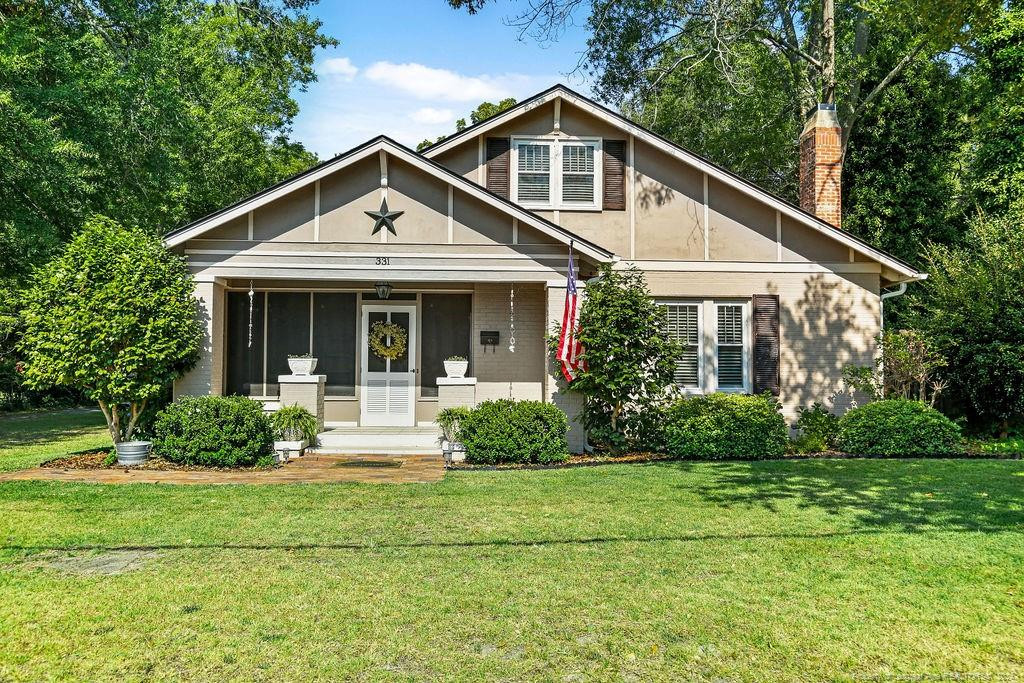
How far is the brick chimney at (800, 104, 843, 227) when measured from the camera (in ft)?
50.1

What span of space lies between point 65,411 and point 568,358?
19.6 metres

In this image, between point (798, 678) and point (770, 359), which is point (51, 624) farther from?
point (770, 359)

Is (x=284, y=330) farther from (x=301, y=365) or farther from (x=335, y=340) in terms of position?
(x=301, y=365)

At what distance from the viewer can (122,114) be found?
60.4ft

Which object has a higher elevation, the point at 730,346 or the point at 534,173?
the point at 534,173

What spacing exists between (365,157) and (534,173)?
3956 mm

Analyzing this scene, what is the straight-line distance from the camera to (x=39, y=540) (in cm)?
668

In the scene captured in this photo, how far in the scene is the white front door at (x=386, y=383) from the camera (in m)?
14.3

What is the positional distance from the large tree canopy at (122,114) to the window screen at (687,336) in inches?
523

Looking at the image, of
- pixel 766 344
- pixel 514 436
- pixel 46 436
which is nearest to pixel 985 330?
pixel 766 344

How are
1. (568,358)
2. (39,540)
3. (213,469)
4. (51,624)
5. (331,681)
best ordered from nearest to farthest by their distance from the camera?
(331,681) < (51,624) < (39,540) < (213,469) < (568,358)

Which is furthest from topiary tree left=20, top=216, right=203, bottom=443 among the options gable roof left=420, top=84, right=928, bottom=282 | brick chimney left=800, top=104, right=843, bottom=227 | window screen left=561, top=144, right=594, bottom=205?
brick chimney left=800, top=104, right=843, bottom=227

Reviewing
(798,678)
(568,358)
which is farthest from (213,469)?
(798,678)

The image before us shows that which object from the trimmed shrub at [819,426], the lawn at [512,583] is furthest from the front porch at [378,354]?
the lawn at [512,583]
